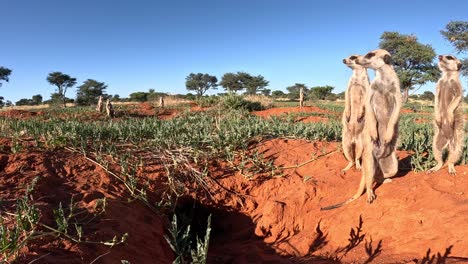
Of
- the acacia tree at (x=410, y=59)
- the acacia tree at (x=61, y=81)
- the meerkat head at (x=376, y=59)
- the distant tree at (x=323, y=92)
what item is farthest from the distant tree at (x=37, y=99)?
the meerkat head at (x=376, y=59)

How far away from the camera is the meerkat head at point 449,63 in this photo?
419 centimetres

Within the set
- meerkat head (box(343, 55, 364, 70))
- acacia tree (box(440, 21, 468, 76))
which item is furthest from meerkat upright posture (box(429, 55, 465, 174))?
acacia tree (box(440, 21, 468, 76))

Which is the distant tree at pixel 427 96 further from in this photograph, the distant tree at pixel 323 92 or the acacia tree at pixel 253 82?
the acacia tree at pixel 253 82

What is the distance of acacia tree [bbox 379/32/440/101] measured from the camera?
2394cm

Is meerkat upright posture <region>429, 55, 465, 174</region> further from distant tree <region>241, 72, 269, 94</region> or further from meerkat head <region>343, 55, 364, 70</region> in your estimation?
distant tree <region>241, 72, 269, 94</region>

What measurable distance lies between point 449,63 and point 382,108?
3.65 feet

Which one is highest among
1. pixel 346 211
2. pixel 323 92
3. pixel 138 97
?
pixel 323 92

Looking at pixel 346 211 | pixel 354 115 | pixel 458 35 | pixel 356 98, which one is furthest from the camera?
pixel 458 35

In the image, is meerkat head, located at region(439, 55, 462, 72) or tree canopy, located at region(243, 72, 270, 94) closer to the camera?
meerkat head, located at region(439, 55, 462, 72)

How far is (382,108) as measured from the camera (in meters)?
3.95

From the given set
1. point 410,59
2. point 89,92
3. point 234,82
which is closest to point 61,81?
point 89,92

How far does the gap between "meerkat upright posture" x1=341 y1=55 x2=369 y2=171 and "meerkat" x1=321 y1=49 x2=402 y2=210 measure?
0.33 m

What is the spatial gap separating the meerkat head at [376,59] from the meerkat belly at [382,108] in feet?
1.12

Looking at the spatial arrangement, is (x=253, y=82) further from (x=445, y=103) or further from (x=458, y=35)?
(x=445, y=103)
